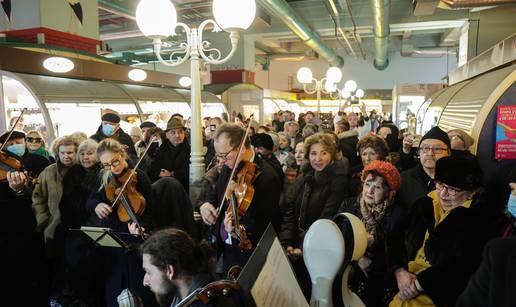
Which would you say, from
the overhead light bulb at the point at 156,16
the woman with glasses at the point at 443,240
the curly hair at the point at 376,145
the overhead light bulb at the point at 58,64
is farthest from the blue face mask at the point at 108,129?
the woman with glasses at the point at 443,240

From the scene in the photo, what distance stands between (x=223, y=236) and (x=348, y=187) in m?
1.04

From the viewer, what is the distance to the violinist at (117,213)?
2541 millimetres

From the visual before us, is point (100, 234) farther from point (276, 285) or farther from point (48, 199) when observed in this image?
point (276, 285)

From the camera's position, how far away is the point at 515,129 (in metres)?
2.74

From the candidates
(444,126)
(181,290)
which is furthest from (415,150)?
(181,290)

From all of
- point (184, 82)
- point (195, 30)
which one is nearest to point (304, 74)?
point (184, 82)

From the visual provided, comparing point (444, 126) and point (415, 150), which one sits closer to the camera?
point (444, 126)

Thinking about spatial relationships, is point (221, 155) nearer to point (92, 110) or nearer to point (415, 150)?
point (415, 150)

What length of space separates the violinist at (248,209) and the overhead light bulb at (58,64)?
5312mm

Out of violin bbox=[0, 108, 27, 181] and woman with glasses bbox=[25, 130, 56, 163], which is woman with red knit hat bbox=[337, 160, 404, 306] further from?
woman with glasses bbox=[25, 130, 56, 163]

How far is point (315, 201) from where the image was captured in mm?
2678

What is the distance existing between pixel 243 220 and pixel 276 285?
3.76 feet

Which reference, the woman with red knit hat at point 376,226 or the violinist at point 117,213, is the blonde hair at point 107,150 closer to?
the violinist at point 117,213

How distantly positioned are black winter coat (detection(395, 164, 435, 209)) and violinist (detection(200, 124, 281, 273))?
888 millimetres
